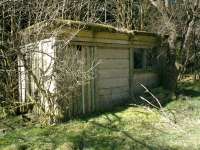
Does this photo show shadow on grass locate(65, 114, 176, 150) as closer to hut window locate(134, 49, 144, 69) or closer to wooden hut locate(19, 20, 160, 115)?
wooden hut locate(19, 20, 160, 115)

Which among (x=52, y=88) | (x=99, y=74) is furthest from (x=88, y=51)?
(x=52, y=88)

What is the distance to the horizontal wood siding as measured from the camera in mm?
10133

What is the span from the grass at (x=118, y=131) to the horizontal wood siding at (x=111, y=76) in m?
0.54

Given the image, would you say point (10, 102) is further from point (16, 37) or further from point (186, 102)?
point (186, 102)

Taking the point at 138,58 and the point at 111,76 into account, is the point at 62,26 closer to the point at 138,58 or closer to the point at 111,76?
the point at 111,76

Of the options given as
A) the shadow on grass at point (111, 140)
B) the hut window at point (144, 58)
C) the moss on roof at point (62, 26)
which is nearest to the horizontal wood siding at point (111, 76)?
the moss on roof at point (62, 26)

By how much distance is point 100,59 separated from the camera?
10.1m

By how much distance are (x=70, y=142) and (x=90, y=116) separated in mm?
2325

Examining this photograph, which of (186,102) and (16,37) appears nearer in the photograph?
(16,37)

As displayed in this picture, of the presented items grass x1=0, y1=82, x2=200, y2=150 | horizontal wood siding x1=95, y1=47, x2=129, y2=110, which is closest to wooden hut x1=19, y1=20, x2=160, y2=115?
horizontal wood siding x1=95, y1=47, x2=129, y2=110

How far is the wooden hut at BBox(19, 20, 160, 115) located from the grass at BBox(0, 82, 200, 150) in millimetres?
721

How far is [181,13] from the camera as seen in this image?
558 inches

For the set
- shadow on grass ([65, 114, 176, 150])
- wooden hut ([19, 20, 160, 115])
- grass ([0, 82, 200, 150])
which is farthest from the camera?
wooden hut ([19, 20, 160, 115])

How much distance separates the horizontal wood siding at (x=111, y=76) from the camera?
10.1m
